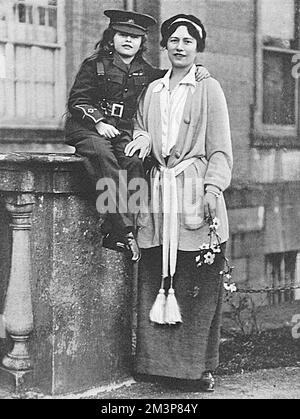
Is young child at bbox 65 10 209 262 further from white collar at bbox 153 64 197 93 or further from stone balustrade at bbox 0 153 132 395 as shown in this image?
stone balustrade at bbox 0 153 132 395

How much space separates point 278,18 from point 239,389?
263 centimetres

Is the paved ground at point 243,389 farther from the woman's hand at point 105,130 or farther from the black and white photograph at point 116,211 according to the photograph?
the woman's hand at point 105,130

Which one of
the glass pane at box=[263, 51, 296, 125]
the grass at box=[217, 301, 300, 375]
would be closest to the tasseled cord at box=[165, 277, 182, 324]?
the grass at box=[217, 301, 300, 375]

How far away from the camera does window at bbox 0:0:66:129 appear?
464 cm

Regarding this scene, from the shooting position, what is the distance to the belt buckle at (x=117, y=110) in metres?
4.42

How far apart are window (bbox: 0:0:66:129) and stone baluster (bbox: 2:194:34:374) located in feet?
2.66

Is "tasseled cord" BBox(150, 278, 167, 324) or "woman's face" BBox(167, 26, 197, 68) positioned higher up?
"woman's face" BBox(167, 26, 197, 68)

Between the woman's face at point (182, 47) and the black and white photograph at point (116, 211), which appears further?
the woman's face at point (182, 47)

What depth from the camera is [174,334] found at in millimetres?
4484

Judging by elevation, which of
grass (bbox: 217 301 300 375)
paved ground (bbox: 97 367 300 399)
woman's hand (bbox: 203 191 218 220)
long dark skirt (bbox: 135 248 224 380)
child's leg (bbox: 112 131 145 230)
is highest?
child's leg (bbox: 112 131 145 230)

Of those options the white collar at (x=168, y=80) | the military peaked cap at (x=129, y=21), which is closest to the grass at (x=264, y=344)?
the white collar at (x=168, y=80)

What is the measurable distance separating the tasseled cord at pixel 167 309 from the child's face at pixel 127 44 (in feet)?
4.61

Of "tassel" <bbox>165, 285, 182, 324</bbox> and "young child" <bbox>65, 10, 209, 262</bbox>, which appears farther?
"tassel" <bbox>165, 285, 182, 324</bbox>
